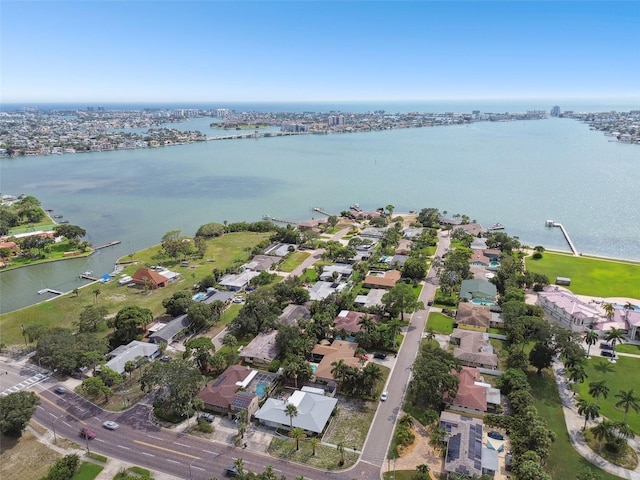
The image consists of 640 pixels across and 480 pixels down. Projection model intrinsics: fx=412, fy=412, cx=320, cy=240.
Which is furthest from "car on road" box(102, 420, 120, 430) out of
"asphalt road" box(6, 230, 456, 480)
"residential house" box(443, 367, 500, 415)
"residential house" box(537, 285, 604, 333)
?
"residential house" box(537, 285, 604, 333)

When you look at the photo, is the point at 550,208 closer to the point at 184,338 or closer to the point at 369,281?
the point at 369,281

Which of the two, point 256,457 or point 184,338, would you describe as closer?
point 256,457

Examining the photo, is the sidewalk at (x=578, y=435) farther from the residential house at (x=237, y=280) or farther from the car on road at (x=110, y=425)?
the residential house at (x=237, y=280)

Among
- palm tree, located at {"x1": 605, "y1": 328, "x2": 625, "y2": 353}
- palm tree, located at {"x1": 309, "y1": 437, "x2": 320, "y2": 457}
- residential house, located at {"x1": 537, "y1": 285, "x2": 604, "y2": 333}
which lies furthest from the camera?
residential house, located at {"x1": 537, "y1": 285, "x2": 604, "y2": 333}

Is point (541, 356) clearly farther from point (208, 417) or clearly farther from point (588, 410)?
point (208, 417)

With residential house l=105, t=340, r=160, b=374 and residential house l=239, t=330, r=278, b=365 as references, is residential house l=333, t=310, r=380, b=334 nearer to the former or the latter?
residential house l=239, t=330, r=278, b=365

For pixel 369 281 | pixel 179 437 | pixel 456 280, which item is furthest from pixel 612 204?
pixel 179 437

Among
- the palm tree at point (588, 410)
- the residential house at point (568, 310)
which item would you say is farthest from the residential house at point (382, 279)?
the palm tree at point (588, 410)

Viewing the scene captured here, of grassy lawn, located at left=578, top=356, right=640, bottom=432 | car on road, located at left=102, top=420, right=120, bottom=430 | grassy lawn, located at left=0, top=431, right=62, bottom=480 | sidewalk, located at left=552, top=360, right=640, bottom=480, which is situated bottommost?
grassy lawn, located at left=0, top=431, right=62, bottom=480
